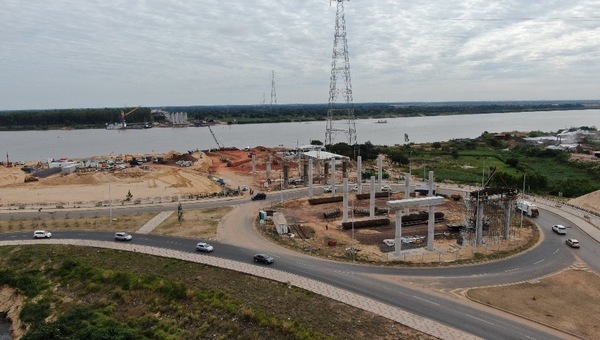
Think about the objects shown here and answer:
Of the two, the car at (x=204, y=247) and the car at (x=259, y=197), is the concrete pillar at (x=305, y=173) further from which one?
the car at (x=204, y=247)

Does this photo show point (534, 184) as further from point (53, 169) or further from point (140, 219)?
point (53, 169)

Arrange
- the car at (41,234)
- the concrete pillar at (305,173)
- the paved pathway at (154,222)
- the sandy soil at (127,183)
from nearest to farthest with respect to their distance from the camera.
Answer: the car at (41,234)
the paved pathway at (154,222)
the sandy soil at (127,183)
the concrete pillar at (305,173)

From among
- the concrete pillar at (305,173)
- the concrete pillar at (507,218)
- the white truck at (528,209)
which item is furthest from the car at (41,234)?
the white truck at (528,209)

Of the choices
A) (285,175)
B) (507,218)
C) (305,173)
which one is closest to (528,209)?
(507,218)

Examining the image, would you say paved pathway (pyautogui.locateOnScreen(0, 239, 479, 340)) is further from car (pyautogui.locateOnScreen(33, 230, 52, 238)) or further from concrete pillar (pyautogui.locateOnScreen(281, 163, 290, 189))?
concrete pillar (pyautogui.locateOnScreen(281, 163, 290, 189))

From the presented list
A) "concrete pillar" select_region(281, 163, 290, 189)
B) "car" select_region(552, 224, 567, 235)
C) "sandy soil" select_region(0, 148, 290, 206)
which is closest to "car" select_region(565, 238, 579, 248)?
"car" select_region(552, 224, 567, 235)

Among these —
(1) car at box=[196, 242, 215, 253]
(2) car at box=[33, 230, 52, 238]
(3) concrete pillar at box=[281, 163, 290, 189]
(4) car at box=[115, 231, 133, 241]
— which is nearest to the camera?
(1) car at box=[196, 242, 215, 253]

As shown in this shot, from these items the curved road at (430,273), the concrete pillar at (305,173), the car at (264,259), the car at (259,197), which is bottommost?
the curved road at (430,273)
